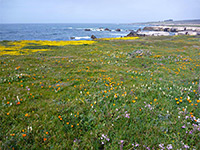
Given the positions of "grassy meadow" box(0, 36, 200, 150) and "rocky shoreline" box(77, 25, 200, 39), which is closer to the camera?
"grassy meadow" box(0, 36, 200, 150)

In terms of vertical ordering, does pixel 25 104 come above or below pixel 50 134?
above

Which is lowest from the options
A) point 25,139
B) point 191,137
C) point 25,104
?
point 191,137

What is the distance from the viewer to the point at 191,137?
456cm

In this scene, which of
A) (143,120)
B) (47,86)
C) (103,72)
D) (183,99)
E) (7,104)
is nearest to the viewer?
(143,120)

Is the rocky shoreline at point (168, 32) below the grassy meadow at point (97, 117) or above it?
above

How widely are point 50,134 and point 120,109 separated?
10.5ft

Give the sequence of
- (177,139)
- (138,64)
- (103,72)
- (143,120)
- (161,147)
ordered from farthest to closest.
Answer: (138,64) < (103,72) < (143,120) < (177,139) < (161,147)

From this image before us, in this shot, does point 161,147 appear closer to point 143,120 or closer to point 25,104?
point 143,120

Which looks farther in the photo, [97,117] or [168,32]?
[168,32]

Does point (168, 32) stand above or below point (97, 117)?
above

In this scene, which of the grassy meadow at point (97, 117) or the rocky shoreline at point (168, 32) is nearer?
the grassy meadow at point (97, 117)

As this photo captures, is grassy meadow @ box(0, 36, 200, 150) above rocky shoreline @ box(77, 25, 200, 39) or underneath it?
underneath

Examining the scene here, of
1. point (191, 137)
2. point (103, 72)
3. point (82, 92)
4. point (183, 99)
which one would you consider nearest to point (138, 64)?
point (103, 72)

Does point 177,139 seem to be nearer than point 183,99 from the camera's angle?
Yes
